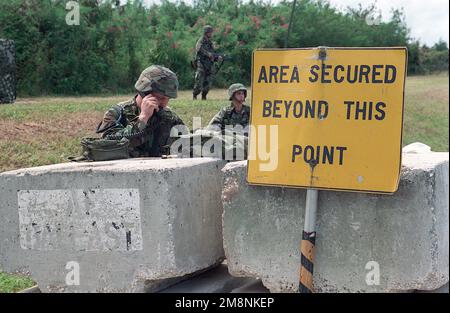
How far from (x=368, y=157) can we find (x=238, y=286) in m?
1.25

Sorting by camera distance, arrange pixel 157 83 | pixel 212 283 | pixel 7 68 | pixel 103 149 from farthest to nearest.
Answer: pixel 7 68 → pixel 157 83 → pixel 103 149 → pixel 212 283

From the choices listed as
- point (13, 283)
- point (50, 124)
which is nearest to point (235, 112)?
point (50, 124)

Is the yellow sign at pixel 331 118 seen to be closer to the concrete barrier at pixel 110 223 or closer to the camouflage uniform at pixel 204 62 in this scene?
the concrete barrier at pixel 110 223

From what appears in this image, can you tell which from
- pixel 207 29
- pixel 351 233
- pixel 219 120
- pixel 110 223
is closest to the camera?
pixel 351 233

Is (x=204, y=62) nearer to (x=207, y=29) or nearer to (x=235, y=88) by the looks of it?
(x=207, y=29)

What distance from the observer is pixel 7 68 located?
26.0ft

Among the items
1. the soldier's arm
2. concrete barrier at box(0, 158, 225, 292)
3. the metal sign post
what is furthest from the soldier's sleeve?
the soldier's arm

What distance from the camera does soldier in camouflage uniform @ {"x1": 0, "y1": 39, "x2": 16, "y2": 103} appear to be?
Result: 7.62m

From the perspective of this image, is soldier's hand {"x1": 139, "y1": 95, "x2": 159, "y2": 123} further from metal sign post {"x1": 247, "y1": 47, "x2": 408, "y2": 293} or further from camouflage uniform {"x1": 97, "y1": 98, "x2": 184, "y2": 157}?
metal sign post {"x1": 247, "y1": 47, "x2": 408, "y2": 293}

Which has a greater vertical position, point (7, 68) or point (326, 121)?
point (7, 68)

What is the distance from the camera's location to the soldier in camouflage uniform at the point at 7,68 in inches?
300

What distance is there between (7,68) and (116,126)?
11.7ft

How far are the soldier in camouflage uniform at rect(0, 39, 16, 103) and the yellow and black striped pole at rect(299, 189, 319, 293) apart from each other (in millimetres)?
4787

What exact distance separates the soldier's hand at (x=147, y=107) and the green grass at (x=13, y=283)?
4.34 ft
